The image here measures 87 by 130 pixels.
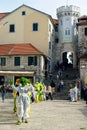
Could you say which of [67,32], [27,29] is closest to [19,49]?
[27,29]

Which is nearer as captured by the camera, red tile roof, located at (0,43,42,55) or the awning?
the awning

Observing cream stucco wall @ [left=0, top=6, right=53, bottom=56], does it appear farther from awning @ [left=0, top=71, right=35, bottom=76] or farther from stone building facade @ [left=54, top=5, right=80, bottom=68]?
awning @ [left=0, top=71, right=35, bottom=76]

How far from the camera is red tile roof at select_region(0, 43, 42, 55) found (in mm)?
42500

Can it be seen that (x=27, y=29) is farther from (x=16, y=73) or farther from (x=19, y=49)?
(x=16, y=73)

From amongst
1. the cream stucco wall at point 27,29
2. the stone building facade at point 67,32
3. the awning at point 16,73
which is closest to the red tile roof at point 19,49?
the cream stucco wall at point 27,29

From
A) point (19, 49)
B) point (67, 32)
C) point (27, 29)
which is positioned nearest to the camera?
point (19, 49)

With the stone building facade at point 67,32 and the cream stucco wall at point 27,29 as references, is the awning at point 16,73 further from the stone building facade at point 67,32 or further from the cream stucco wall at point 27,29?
the stone building facade at point 67,32

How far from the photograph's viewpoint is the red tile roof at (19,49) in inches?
1673

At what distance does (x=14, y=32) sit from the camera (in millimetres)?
47906

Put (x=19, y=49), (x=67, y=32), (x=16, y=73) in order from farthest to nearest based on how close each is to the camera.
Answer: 1. (x=67, y=32)
2. (x=19, y=49)
3. (x=16, y=73)

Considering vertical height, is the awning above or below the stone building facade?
below

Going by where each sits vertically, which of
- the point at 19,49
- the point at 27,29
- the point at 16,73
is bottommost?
the point at 16,73

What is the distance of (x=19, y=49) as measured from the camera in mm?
43531

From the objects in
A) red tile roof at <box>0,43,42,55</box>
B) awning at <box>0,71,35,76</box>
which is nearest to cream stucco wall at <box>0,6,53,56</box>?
red tile roof at <box>0,43,42,55</box>
